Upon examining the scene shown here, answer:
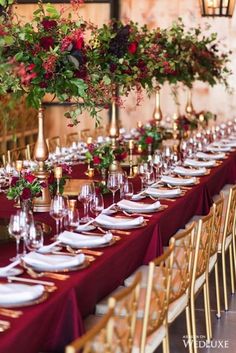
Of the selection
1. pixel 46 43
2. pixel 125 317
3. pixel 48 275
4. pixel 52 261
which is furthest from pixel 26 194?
pixel 125 317

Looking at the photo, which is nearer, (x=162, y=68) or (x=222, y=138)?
(x=162, y=68)

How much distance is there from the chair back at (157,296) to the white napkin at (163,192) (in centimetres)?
179

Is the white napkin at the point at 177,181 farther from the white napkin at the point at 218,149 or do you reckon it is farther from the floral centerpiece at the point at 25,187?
the white napkin at the point at 218,149

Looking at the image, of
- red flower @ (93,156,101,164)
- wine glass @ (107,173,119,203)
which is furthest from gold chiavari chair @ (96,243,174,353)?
red flower @ (93,156,101,164)

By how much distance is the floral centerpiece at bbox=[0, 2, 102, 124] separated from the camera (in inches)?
166

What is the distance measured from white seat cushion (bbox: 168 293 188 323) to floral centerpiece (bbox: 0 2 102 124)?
1252 mm

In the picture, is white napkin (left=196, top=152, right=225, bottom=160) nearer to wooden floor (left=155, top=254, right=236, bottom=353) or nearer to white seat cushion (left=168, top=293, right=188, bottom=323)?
wooden floor (left=155, top=254, right=236, bottom=353)

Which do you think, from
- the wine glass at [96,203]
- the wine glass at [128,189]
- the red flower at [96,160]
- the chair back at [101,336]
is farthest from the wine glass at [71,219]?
the red flower at [96,160]

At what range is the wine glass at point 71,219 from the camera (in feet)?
13.4

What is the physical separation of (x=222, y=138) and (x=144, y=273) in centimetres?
514

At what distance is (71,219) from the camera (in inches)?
161

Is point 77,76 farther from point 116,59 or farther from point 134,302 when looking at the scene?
point 134,302

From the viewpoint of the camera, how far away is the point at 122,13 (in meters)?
12.4

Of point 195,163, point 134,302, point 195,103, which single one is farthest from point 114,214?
point 195,103
